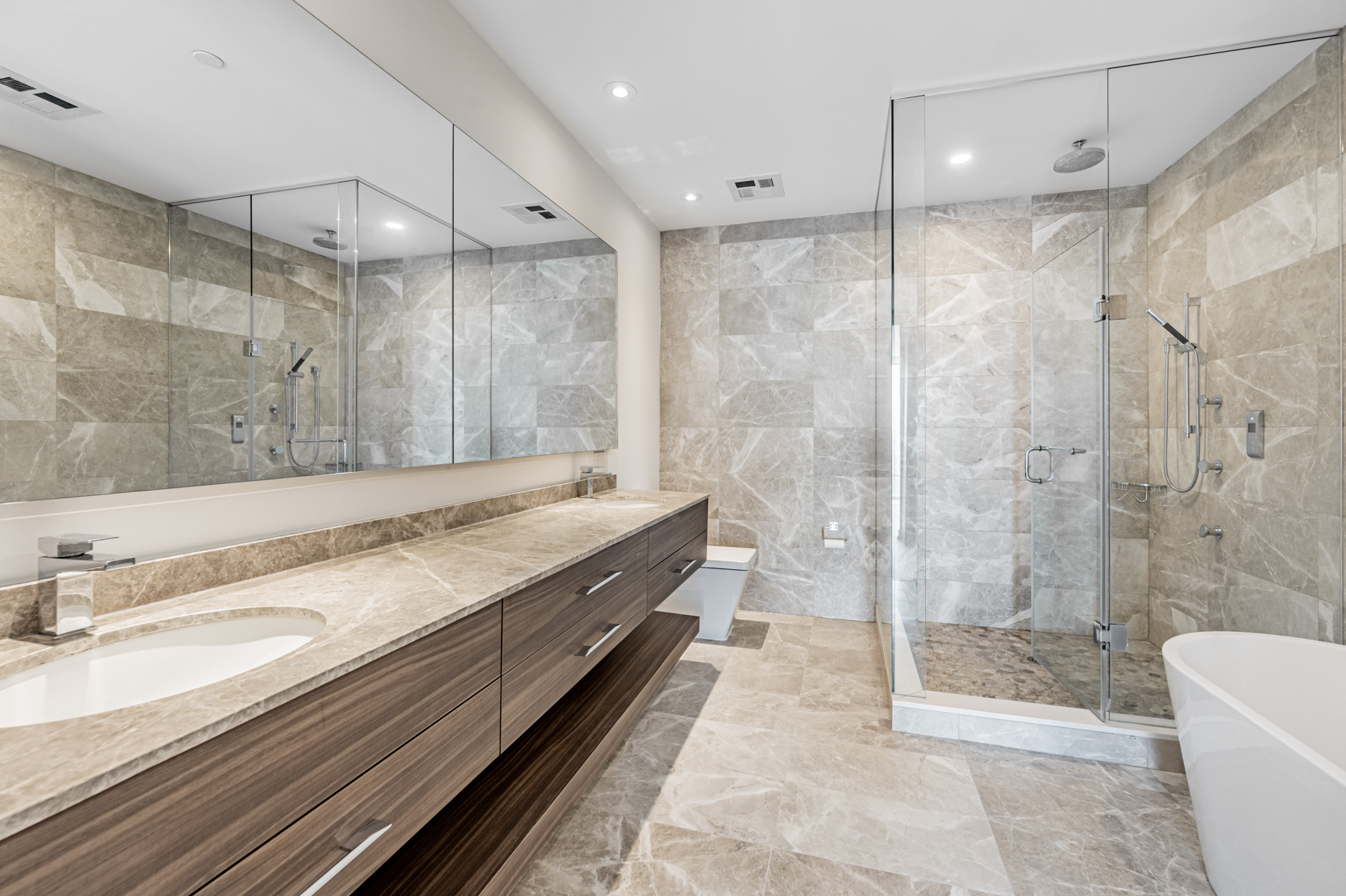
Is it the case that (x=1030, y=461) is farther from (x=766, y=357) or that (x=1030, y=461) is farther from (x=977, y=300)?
(x=766, y=357)

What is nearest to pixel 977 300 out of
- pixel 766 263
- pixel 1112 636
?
pixel 766 263

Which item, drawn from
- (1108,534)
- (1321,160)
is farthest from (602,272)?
(1321,160)

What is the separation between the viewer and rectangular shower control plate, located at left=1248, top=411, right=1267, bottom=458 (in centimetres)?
203

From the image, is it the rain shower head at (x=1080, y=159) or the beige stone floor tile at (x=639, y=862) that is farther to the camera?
the rain shower head at (x=1080, y=159)

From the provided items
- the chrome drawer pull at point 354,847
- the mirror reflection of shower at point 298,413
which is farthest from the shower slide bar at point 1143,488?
the mirror reflection of shower at point 298,413

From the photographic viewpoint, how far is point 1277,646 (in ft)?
5.71

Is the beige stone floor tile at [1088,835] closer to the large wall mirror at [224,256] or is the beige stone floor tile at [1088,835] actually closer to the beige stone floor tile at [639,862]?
the beige stone floor tile at [639,862]

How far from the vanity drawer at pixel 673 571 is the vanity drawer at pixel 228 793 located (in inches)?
44.8

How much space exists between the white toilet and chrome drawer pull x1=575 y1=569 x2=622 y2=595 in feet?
4.84

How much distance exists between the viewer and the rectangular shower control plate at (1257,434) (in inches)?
79.8

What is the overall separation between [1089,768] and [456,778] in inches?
84.6

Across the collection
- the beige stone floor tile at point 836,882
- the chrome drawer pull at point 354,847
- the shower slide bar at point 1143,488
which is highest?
the shower slide bar at point 1143,488

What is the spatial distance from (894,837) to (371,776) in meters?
1.52

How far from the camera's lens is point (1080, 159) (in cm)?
226
